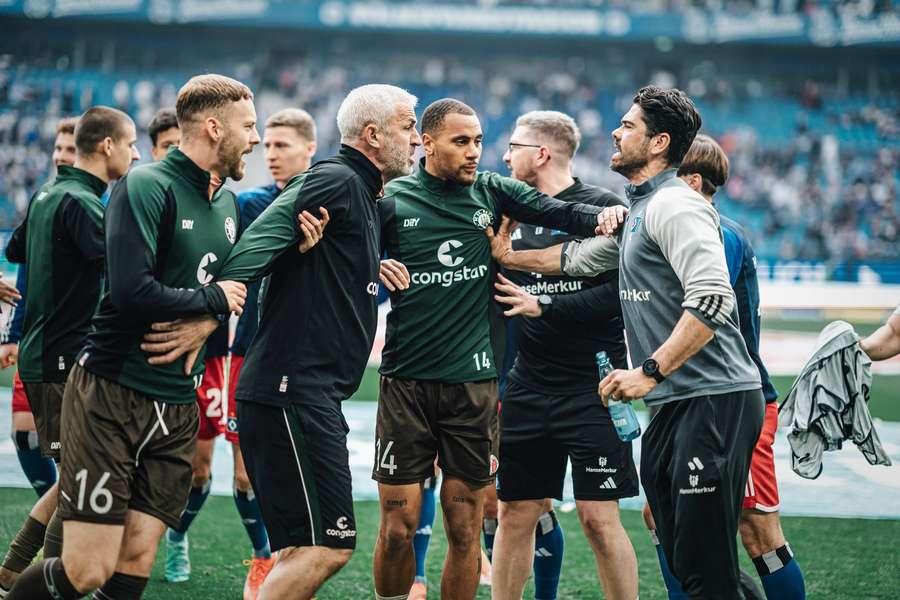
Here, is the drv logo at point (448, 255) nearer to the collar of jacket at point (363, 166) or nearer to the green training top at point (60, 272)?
the collar of jacket at point (363, 166)

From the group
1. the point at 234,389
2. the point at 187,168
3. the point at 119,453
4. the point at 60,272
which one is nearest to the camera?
the point at 119,453

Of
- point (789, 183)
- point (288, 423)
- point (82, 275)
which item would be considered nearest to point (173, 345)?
point (288, 423)

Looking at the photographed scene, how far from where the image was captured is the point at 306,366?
412 centimetres

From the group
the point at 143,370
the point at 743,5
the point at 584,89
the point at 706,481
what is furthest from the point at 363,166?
the point at 743,5

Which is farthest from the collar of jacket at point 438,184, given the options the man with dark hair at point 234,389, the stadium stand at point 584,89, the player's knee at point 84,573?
the stadium stand at point 584,89

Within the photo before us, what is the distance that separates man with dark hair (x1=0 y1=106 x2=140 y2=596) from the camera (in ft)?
16.5

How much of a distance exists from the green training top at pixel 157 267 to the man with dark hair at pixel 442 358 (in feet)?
3.29

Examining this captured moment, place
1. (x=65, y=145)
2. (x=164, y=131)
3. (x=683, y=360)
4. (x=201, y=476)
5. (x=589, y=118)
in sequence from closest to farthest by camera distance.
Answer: (x=683, y=360)
(x=201, y=476)
(x=65, y=145)
(x=164, y=131)
(x=589, y=118)

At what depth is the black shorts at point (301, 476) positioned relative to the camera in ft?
13.2

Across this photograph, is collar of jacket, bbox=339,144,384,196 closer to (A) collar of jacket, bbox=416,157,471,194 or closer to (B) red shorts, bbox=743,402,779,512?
(A) collar of jacket, bbox=416,157,471,194

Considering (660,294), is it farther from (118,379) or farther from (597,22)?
(597,22)

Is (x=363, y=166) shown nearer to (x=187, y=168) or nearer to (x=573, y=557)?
(x=187, y=168)

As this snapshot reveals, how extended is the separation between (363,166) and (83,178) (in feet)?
5.69

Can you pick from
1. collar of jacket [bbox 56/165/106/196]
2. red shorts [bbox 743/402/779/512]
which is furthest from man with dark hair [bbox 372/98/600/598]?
collar of jacket [bbox 56/165/106/196]
